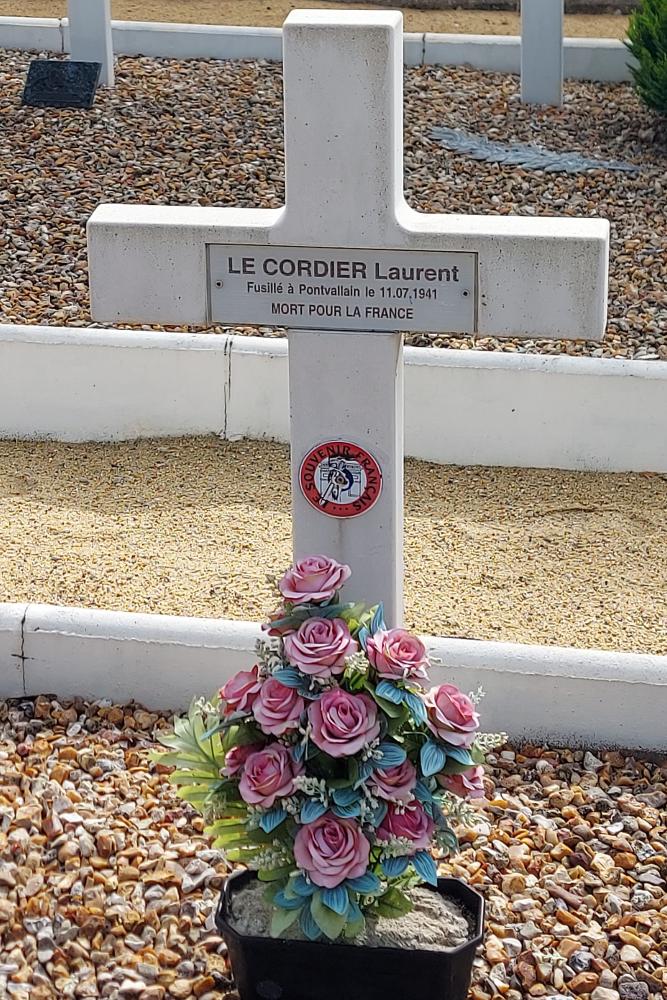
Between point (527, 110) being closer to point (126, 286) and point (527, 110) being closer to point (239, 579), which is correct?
point (239, 579)

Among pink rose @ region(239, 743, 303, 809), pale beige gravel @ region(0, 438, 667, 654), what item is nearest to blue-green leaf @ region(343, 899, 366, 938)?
pink rose @ region(239, 743, 303, 809)

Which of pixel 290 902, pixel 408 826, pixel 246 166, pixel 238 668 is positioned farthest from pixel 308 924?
pixel 246 166

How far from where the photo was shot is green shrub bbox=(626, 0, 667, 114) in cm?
882

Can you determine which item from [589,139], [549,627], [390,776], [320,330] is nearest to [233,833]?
[390,776]

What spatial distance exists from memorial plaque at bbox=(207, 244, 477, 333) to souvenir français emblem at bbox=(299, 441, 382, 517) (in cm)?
30

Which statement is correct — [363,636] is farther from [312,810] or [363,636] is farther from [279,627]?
[312,810]

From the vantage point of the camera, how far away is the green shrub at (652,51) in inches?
347

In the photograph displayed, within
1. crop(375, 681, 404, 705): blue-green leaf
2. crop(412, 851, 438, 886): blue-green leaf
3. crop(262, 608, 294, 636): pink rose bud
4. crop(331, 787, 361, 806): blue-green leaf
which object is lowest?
crop(412, 851, 438, 886): blue-green leaf

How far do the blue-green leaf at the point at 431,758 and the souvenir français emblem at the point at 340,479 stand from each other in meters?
0.75

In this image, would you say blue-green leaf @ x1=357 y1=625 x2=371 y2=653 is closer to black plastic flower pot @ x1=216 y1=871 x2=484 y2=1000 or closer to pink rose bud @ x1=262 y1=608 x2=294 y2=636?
pink rose bud @ x1=262 y1=608 x2=294 y2=636

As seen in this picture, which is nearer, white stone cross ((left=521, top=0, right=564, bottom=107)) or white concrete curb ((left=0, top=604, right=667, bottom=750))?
white concrete curb ((left=0, top=604, right=667, bottom=750))

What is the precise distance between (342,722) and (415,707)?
0.16 meters

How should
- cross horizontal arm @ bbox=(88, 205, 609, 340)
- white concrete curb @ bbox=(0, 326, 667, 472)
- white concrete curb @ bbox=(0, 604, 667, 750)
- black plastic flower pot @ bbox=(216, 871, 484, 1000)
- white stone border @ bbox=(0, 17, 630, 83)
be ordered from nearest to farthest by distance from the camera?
black plastic flower pot @ bbox=(216, 871, 484, 1000)
cross horizontal arm @ bbox=(88, 205, 609, 340)
white concrete curb @ bbox=(0, 604, 667, 750)
white concrete curb @ bbox=(0, 326, 667, 472)
white stone border @ bbox=(0, 17, 630, 83)

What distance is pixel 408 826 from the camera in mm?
2988
